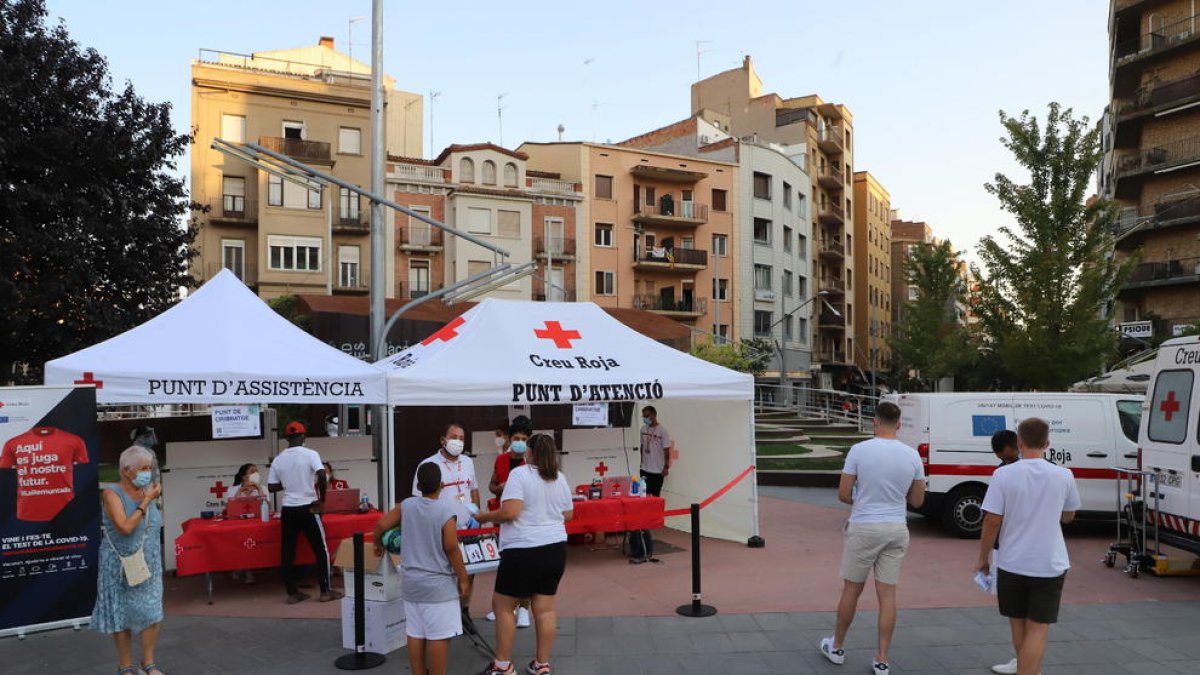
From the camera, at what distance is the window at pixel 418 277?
1706 inches

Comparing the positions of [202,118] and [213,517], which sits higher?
[202,118]

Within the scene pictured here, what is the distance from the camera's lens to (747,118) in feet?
197

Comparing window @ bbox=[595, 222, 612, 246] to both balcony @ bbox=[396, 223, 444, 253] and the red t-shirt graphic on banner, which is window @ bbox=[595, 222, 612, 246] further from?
the red t-shirt graphic on banner

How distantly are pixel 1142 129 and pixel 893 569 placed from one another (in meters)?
42.4

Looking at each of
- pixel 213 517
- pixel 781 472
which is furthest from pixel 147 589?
pixel 781 472

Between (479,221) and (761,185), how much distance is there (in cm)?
1959

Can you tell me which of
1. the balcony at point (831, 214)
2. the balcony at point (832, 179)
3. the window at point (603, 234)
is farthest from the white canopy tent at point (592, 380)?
the balcony at point (832, 179)

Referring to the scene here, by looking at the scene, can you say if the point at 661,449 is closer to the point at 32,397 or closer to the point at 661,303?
the point at 32,397

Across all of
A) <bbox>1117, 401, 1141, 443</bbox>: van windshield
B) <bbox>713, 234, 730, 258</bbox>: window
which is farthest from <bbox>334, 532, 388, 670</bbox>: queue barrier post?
<bbox>713, 234, 730, 258</bbox>: window

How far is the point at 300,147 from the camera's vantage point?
40.2 metres

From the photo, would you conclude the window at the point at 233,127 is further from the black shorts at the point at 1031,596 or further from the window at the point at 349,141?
the black shorts at the point at 1031,596

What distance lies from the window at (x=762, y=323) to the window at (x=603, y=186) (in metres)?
12.5

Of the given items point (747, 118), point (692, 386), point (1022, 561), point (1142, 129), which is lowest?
point (1022, 561)

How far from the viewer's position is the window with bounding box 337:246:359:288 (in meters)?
41.9
